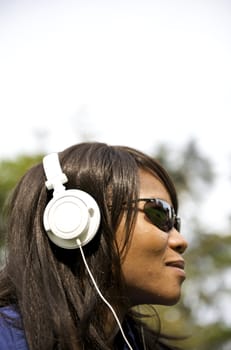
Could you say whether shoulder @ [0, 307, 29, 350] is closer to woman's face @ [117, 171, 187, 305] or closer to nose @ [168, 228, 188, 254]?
woman's face @ [117, 171, 187, 305]

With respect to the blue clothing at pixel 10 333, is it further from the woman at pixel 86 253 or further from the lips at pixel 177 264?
the lips at pixel 177 264

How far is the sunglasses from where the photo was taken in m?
1.98

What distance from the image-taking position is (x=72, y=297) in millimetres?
1815

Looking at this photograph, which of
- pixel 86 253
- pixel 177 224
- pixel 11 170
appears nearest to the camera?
pixel 86 253

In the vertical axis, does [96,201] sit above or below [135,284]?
above

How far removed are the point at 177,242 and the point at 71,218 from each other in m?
0.45

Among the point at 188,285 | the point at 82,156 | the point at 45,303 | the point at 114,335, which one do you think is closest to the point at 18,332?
the point at 45,303

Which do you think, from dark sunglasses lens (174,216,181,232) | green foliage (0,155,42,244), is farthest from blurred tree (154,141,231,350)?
dark sunglasses lens (174,216,181,232)

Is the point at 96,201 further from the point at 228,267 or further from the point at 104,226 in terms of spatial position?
the point at 228,267

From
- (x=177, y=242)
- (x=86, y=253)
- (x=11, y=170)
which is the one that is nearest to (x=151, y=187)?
(x=177, y=242)

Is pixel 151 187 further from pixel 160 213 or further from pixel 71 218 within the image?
pixel 71 218

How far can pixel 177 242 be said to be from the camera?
2.02 m

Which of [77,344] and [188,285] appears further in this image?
[188,285]

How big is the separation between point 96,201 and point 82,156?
0.65ft
